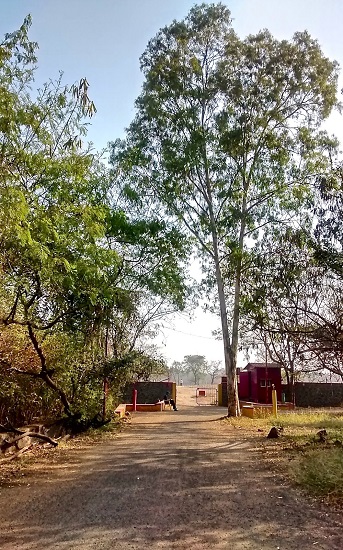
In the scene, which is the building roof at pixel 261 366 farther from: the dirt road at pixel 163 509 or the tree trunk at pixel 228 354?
the dirt road at pixel 163 509

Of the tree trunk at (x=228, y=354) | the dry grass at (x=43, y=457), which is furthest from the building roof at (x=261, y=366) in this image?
the dry grass at (x=43, y=457)

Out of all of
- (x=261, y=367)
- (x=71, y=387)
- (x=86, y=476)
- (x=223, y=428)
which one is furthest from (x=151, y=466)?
(x=261, y=367)

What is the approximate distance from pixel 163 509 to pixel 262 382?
81.0 ft

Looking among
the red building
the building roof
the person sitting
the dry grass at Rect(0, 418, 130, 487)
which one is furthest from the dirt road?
the building roof

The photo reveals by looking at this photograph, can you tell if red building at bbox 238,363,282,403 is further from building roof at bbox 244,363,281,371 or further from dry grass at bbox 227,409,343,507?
dry grass at bbox 227,409,343,507

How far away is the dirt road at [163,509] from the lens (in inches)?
163

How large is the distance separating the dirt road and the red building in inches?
801

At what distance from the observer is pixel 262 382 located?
94.6 ft

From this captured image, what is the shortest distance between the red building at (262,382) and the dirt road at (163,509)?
20355 millimetres

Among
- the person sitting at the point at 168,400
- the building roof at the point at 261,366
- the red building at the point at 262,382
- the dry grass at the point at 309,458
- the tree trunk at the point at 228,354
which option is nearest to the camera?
the dry grass at the point at 309,458

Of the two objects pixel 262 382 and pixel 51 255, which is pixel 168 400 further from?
pixel 51 255

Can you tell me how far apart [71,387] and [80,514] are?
7216mm

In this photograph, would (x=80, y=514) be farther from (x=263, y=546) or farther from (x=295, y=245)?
(x=295, y=245)

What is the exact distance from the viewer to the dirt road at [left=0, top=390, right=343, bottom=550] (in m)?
4.13
